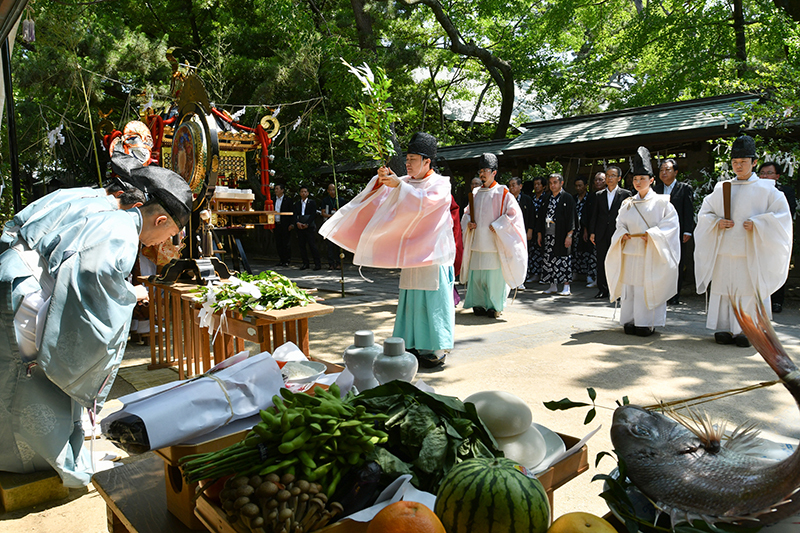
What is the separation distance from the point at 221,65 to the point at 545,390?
1216 cm

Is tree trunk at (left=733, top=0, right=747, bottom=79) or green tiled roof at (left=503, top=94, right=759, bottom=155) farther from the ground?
tree trunk at (left=733, top=0, right=747, bottom=79)

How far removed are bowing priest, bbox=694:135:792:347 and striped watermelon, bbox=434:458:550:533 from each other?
5151 millimetres

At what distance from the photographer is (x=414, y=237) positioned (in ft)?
15.5

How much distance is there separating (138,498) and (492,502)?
3.73 ft

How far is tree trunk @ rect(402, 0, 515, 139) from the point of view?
12.4 metres

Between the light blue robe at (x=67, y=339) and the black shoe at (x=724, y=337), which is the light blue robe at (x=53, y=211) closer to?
the light blue robe at (x=67, y=339)

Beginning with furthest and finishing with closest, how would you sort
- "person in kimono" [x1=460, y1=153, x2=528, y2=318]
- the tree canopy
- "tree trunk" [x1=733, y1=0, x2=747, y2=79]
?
"tree trunk" [x1=733, y1=0, x2=747, y2=79] → the tree canopy → "person in kimono" [x1=460, y1=153, x2=528, y2=318]

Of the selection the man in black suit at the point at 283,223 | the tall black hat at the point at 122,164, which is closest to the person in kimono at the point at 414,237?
the tall black hat at the point at 122,164

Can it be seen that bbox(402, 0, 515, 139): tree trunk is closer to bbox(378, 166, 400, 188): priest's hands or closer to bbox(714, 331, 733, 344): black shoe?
bbox(378, 166, 400, 188): priest's hands

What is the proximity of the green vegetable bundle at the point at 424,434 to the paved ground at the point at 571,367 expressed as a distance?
4.70 ft

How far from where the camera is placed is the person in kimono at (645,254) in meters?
6.11

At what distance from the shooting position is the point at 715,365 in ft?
16.0

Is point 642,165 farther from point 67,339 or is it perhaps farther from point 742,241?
point 67,339

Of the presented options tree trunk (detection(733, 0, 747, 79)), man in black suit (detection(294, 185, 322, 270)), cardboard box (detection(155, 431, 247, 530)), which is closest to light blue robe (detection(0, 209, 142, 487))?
cardboard box (detection(155, 431, 247, 530))
